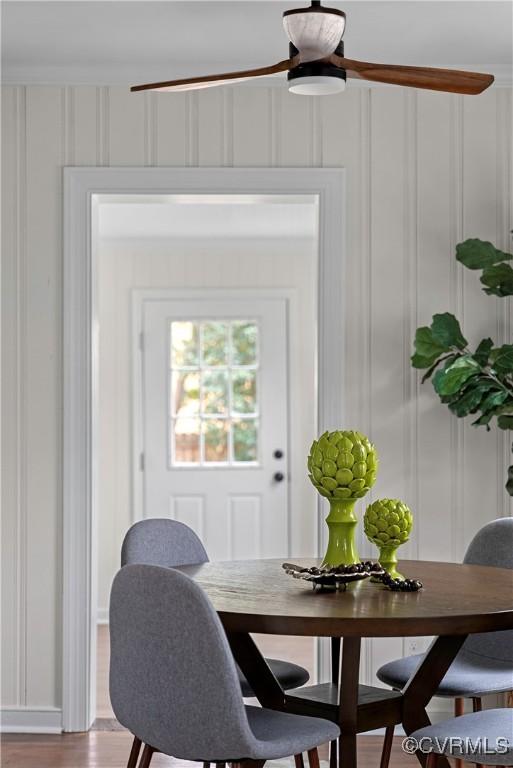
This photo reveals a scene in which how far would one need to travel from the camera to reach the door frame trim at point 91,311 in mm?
4121

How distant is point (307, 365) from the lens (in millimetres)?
6824

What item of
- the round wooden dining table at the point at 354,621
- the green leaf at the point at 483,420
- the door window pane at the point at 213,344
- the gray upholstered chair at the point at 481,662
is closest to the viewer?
the round wooden dining table at the point at 354,621

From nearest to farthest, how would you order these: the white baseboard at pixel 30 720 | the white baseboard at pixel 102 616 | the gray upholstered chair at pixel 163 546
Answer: the gray upholstered chair at pixel 163 546, the white baseboard at pixel 30 720, the white baseboard at pixel 102 616

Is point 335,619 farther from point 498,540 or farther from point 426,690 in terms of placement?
point 498,540

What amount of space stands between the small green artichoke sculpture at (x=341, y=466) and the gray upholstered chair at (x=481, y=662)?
0.61 meters

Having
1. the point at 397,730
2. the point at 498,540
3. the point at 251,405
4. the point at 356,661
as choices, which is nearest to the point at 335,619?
the point at 356,661

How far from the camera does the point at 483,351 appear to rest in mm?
3922

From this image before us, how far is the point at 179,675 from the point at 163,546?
116cm

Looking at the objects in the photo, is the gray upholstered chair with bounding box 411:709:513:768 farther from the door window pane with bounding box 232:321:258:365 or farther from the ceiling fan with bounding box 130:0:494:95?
the door window pane with bounding box 232:321:258:365

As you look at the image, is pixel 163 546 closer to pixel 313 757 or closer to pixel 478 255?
pixel 313 757

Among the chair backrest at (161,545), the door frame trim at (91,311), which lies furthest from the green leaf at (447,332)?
the chair backrest at (161,545)

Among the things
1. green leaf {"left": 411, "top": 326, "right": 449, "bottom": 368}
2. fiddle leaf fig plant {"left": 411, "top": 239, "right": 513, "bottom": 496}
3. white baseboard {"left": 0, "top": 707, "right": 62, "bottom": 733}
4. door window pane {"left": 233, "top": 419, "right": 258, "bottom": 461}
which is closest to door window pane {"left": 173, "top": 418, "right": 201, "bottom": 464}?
door window pane {"left": 233, "top": 419, "right": 258, "bottom": 461}

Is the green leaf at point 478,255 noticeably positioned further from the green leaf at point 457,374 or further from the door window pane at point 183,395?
the door window pane at point 183,395

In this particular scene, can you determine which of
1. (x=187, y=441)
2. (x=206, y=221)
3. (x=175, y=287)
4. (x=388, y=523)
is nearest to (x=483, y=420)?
(x=388, y=523)
